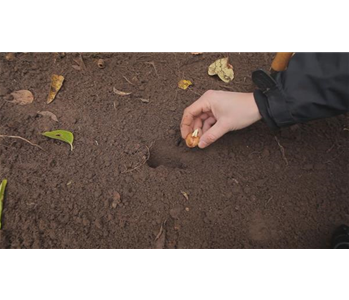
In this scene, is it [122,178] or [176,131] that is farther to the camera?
[176,131]

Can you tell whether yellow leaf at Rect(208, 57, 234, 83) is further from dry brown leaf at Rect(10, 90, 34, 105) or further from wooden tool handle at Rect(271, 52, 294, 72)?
dry brown leaf at Rect(10, 90, 34, 105)

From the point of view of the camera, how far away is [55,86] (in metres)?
1.67

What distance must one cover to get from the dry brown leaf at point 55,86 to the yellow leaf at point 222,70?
748 millimetres

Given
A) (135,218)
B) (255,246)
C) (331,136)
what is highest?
(331,136)

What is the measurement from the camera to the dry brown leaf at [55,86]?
165 cm

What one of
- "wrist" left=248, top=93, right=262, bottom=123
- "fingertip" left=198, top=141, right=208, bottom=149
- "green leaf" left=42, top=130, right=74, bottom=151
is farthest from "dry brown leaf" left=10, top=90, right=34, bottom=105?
"wrist" left=248, top=93, right=262, bottom=123

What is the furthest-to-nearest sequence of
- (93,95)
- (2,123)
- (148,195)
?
(93,95) → (2,123) → (148,195)

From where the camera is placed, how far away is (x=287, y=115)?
128 centimetres

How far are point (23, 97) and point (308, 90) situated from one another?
126 cm

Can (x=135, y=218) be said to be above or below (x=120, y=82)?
below

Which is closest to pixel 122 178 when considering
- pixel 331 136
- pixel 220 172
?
pixel 220 172

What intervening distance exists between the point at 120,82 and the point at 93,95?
16 cm

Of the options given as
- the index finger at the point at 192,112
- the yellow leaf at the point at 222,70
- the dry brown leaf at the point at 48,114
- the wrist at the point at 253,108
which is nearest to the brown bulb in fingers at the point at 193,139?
the index finger at the point at 192,112

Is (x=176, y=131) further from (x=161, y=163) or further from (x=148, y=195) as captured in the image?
(x=148, y=195)
